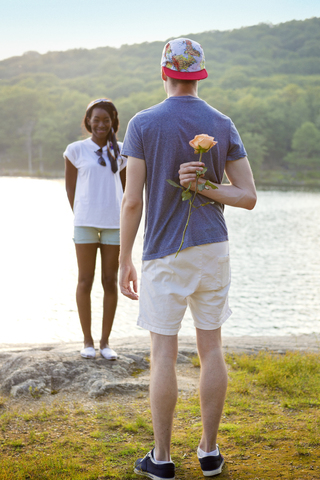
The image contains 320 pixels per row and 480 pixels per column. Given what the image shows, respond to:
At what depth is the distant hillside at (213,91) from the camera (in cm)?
8156

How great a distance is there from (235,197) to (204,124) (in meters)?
0.34

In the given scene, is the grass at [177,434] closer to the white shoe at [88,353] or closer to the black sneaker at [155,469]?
the black sneaker at [155,469]

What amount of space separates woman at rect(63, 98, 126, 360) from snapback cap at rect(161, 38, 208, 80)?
174 centimetres

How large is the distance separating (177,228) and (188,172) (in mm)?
237

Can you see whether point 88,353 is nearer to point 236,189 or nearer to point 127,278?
point 127,278

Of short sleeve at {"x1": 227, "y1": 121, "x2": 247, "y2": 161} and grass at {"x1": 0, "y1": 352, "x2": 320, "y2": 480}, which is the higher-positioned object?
short sleeve at {"x1": 227, "y1": 121, "x2": 247, "y2": 161}

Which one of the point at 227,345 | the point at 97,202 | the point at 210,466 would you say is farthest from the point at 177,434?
the point at 227,345

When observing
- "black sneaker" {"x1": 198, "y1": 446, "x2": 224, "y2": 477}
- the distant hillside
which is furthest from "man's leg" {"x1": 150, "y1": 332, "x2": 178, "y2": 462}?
the distant hillside

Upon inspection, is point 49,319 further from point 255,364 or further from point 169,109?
point 169,109

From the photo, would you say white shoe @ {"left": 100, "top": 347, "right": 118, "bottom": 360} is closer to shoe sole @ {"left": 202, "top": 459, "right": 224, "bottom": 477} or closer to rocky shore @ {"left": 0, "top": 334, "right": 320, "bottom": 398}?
rocky shore @ {"left": 0, "top": 334, "right": 320, "bottom": 398}

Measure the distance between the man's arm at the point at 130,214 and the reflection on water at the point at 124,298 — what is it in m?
3.73

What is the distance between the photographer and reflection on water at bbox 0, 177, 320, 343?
6.55m

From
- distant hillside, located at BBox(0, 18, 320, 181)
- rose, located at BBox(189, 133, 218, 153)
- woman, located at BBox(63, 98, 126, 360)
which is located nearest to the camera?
rose, located at BBox(189, 133, 218, 153)

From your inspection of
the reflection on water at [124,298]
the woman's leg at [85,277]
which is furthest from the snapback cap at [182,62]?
the reflection on water at [124,298]
